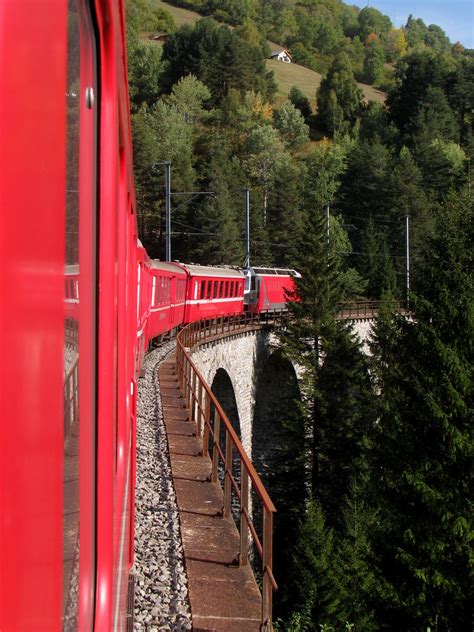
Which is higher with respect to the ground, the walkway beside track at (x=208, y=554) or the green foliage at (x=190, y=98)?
the green foliage at (x=190, y=98)

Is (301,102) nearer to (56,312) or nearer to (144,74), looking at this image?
(144,74)

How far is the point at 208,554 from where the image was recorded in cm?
598

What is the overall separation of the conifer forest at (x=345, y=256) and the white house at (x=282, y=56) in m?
2.45

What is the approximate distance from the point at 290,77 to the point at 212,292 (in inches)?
4118

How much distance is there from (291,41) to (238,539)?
156m

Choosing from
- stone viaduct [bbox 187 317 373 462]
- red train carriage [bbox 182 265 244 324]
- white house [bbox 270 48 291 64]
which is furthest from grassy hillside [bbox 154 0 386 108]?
red train carriage [bbox 182 265 244 324]

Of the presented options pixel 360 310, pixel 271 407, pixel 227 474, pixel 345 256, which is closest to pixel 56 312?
pixel 227 474

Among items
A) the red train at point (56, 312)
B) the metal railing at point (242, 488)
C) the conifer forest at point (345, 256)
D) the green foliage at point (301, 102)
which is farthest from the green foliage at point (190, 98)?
the red train at point (56, 312)

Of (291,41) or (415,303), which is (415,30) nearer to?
(291,41)

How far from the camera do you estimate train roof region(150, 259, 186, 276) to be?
1804cm

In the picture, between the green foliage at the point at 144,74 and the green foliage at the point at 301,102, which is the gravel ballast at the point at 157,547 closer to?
the green foliage at the point at 144,74

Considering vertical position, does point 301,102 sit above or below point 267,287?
above

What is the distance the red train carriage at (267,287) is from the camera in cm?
3756

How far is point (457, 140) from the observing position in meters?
97.6
